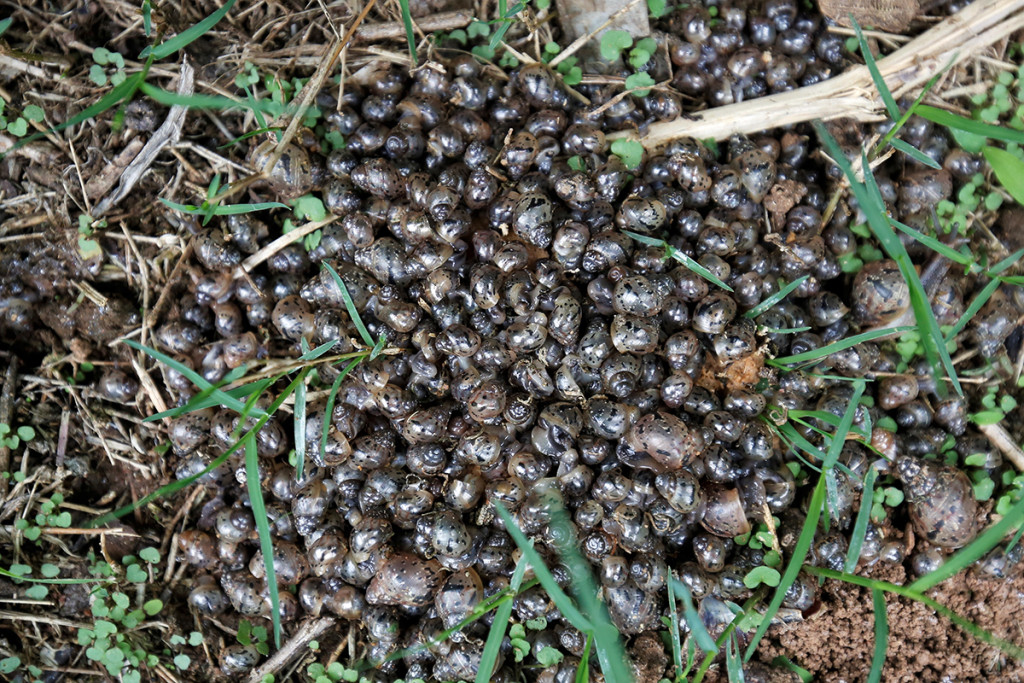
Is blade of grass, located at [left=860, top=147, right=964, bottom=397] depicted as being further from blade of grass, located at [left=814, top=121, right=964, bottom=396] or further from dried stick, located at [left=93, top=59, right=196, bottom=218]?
dried stick, located at [left=93, top=59, right=196, bottom=218]

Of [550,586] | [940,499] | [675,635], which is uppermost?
[550,586]

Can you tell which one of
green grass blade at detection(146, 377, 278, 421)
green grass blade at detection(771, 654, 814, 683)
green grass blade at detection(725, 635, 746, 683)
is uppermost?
green grass blade at detection(146, 377, 278, 421)

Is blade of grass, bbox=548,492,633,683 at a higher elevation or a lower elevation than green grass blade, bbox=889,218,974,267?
lower

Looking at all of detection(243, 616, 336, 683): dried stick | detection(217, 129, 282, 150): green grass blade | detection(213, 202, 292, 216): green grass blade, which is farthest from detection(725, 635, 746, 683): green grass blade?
detection(217, 129, 282, 150): green grass blade

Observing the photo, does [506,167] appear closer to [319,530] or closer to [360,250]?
[360,250]

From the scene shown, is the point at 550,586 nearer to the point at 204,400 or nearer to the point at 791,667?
the point at 791,667

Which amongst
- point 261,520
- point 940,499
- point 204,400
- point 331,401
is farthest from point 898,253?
point 204,400
